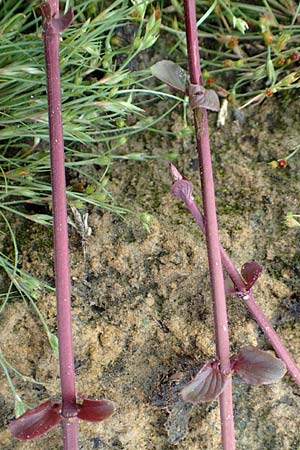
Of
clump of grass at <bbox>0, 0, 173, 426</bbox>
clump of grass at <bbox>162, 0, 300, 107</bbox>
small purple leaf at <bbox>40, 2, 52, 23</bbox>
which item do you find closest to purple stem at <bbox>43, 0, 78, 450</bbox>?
small purple leaf at <bbox>40, 2, 52, 23</bbox>

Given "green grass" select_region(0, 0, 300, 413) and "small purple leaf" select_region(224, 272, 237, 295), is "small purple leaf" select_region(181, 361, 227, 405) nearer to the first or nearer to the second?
"small purple leaf" select_region(224, 272, 237, 295)

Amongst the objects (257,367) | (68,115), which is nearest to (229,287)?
(257,367)

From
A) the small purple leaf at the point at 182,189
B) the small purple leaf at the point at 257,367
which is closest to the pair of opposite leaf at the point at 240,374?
the small purple leaf at the point at 257,367

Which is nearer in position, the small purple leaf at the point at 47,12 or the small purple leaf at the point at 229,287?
the small purple leaf at the point at 47,12

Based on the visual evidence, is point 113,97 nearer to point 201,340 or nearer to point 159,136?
point 159,136

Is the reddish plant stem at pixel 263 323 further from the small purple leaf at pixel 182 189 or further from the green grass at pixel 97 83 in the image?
the green grass at pixel 97 83
